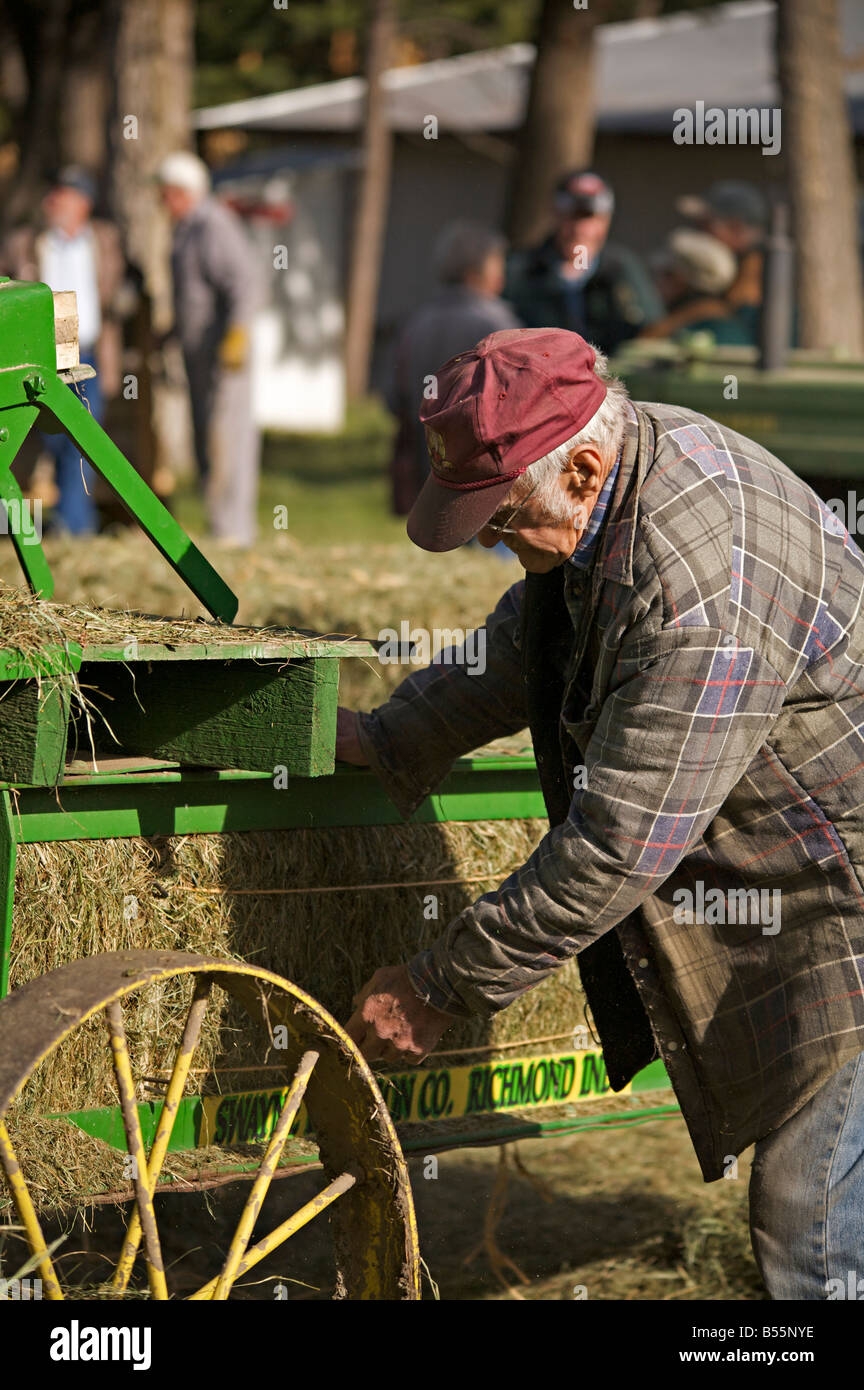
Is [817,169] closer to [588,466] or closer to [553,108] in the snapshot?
[553,108]

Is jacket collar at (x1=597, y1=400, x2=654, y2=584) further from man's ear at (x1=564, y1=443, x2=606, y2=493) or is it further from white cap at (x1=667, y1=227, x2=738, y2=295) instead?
white cap at (x1=667, y1=227, x2=738, y2=295)

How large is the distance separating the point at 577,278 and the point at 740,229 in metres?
1.83

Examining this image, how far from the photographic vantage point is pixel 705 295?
9.59 metres

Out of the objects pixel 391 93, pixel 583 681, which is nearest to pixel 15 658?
pixel 583 681

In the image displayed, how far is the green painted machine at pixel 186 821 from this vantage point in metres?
2.42

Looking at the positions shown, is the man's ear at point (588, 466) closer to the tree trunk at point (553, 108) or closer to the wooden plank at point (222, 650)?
the wooden plank at point (222, 650)

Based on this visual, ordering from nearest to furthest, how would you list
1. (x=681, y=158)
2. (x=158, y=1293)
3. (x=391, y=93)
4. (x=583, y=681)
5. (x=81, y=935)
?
(x=158, y=1293) → (x=583, y=681) → (x=81, y=935) → (x=681, y=158) → (x=391, y=93)

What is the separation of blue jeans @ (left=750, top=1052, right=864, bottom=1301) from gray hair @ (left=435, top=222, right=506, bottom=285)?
605cm

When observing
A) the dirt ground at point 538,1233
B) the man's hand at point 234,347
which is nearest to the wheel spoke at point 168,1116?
A: the dirt ground at point 538,1233

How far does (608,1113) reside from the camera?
3.36 metres

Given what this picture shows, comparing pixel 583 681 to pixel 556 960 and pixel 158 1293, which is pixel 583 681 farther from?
pixel 158 1293

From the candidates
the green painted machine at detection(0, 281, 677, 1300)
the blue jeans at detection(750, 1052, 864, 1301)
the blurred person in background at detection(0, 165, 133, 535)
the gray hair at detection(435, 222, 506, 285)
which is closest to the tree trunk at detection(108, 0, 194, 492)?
the blurred person in background at detection(0, 165, 133, 535)

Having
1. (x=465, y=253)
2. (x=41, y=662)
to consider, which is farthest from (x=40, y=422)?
(x=465, y=253)
